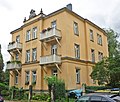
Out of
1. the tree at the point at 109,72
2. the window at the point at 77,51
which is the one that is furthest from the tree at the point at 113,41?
the tree at the point at 109,72

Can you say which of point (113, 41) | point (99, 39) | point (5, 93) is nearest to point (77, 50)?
point (99, 39)

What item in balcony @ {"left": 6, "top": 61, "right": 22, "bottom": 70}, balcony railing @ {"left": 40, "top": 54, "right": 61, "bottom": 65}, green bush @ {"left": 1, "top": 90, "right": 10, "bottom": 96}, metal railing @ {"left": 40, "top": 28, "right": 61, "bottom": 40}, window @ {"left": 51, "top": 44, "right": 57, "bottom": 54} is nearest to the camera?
balcony railing @ {"left": 40, "top": 54, "right": 61, "bottom": 65}

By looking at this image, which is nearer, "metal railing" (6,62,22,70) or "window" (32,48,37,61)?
"window" (32,48,37,61)

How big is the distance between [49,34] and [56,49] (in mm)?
2333

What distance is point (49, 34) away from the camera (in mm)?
26531

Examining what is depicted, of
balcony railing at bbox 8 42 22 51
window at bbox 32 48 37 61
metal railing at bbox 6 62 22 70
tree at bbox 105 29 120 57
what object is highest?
tree at bbox 105 29 120 57

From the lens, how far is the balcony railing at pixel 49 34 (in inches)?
1014

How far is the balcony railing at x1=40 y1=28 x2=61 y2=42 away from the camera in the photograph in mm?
25750

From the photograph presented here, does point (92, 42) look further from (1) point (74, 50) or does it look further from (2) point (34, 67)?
(2) point (34, 67)

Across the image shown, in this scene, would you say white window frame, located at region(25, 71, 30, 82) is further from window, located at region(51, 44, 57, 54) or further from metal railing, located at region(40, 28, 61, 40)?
metal railing, located at region(40, 28, 61, 40)

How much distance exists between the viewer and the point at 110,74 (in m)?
23.6

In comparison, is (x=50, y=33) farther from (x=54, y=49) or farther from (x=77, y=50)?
(x=77, y=50)

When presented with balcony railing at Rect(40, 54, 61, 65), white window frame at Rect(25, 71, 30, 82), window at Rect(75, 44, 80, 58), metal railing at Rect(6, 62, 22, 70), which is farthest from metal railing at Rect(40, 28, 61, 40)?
metal railing at Rect(6, 62, 22, 70)

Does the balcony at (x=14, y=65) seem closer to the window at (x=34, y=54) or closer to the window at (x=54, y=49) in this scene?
the window at (x=34, y=54)
